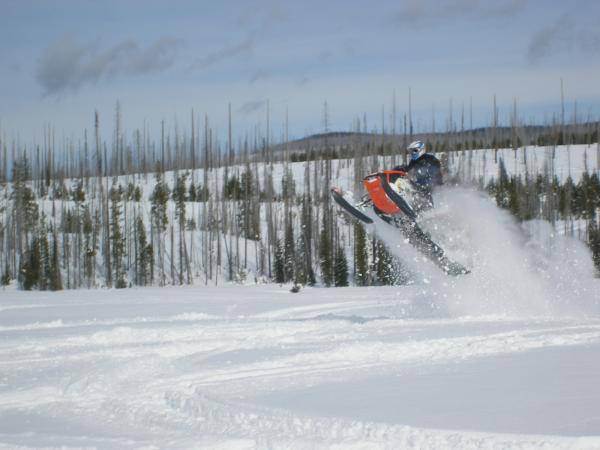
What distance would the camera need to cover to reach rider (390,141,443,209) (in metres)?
14.0

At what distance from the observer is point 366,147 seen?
91125 millimetres

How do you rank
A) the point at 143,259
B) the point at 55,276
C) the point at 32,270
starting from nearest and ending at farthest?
the point at 32,270 < the point at 55,276 < the point at 143,259

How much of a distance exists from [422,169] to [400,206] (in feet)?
2.87

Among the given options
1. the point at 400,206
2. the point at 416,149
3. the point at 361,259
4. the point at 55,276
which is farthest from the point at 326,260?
the point at 416,149

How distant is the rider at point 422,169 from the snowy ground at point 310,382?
8.96 ft

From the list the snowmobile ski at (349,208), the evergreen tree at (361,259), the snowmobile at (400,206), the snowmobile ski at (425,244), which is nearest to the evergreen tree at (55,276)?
the evergreen tree at (361,259)

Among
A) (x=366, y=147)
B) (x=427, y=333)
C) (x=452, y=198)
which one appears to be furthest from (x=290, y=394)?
(x=366, y=147)

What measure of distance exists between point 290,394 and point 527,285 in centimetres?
952

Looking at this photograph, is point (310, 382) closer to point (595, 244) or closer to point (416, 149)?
point (416, 149)

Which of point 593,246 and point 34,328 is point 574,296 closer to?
point 34,328

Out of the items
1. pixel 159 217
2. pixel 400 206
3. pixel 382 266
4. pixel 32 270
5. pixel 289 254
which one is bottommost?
pixel 382 266

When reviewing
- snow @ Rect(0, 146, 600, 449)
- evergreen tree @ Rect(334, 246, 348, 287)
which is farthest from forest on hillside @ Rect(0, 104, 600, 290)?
snow @ Rect(0, 146, 600, 449)

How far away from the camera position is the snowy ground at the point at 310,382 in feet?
19.0

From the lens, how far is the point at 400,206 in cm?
1421
